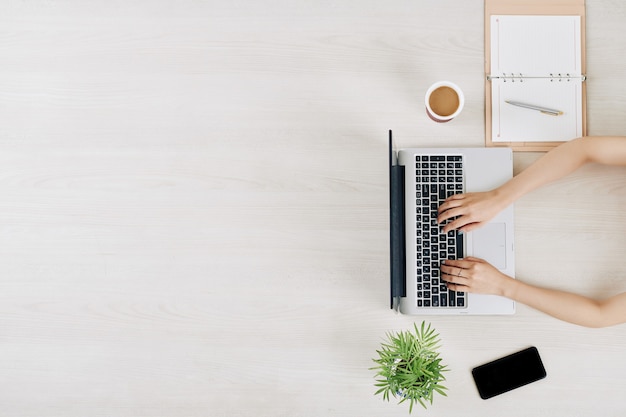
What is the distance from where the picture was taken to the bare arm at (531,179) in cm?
111

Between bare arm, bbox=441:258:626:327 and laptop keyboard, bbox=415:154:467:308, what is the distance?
0.03 meters

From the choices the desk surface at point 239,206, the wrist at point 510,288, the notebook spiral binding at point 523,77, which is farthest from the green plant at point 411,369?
the notebook spiral binding at point 523,77

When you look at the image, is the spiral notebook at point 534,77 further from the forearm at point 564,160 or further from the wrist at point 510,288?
the wrist at point 510,288

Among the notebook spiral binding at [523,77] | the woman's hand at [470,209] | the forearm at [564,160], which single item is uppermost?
the notebook spiral binding at [523,77]

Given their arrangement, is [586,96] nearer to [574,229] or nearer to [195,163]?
[574,229]

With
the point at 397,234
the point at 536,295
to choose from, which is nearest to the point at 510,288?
the point at 536,295

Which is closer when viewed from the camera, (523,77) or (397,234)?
(397,234)

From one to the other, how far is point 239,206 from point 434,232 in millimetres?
466

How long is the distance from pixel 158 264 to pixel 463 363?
0.76 meters

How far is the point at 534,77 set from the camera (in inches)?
46.9

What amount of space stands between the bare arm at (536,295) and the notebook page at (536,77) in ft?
1.05

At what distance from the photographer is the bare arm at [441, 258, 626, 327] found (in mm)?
1112

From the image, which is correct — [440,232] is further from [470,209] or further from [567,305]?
[567,305]

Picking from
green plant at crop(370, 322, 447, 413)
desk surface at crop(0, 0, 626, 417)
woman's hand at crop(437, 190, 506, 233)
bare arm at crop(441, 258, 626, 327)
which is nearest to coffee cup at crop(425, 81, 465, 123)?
desk surface at crop(0, 0, 626, 417)
